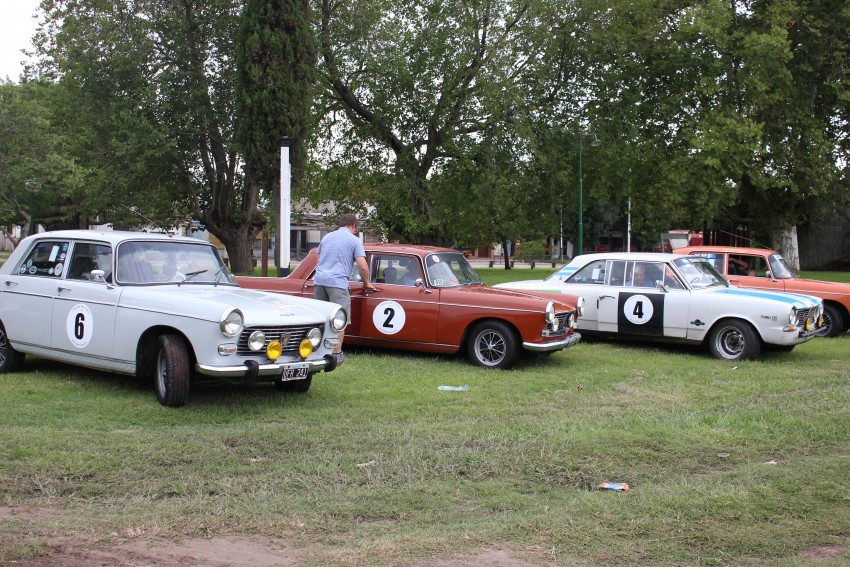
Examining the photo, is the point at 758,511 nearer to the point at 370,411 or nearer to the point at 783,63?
the point at 370,411

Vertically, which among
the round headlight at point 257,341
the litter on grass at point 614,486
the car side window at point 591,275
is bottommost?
the litter on grass at point 614,486

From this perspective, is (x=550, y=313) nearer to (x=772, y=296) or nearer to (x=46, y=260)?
(x=772, y=296)

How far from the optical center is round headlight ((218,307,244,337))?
6.98 meters

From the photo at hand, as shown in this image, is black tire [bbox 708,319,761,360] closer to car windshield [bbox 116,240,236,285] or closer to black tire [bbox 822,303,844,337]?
black tire [bbox 822,303,844,337]

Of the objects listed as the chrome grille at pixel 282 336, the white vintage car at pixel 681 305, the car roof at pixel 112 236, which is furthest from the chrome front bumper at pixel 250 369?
the white vintage car at pixel 681 305

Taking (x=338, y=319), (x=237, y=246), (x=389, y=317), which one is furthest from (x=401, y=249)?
(x=237, y=246)

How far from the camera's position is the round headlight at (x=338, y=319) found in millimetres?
7886

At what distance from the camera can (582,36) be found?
1003 inches

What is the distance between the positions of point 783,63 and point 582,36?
20.4 feet

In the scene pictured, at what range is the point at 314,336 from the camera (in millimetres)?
7582

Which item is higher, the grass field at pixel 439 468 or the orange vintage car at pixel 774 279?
the orange vintage car at pixel 774 279

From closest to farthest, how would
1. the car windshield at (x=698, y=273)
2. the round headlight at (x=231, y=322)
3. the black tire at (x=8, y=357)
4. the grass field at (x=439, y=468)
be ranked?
1. the grass field at (x=439, y=468)
2. the round headlight at (x=231, y=322)
3. the black tire at (x=8, y=357)
4. the car windshield at (x=698, y=273)

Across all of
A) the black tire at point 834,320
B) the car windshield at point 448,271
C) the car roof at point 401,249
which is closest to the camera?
the car windshield at point 448,271

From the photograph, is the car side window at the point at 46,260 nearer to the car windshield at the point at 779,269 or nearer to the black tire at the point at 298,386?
the black tire at the point at 298,386
